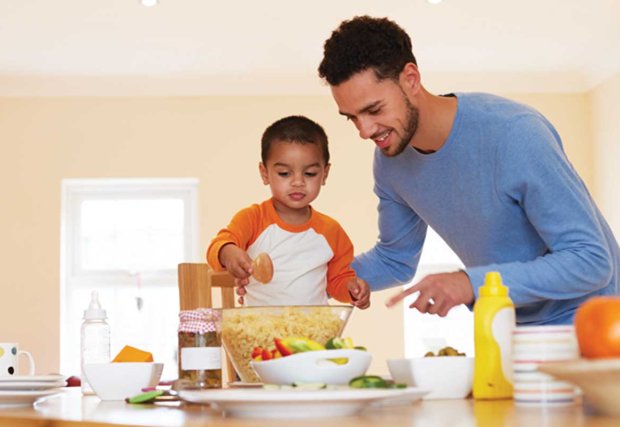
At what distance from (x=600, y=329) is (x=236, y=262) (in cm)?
110

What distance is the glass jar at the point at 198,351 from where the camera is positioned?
4.72 ft

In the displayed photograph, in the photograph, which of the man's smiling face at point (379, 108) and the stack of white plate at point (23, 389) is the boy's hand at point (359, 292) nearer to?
the man's smiling face at point (379, 108)

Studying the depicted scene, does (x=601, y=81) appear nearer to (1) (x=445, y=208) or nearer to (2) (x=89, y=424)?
(1) (x=445, y=208)

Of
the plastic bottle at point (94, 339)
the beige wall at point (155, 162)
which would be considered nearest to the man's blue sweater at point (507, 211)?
the plastic bottle at point (94, 339)

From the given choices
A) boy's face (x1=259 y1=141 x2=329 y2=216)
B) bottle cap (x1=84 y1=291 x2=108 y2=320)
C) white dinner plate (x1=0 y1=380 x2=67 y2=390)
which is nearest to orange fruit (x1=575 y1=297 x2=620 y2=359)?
white dinner plate (x1=0 y1=380 x2=67 y2=390)

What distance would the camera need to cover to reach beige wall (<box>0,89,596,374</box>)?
6387 mm

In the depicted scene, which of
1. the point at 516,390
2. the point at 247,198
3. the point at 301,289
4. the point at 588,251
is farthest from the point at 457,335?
the point at 516,390

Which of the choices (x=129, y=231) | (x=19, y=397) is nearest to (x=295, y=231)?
(x=19, y=397)

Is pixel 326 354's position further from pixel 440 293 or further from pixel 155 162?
pixel 155 162

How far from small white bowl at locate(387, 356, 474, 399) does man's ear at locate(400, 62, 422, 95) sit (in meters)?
0.87

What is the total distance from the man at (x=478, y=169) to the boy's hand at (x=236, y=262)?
350mm

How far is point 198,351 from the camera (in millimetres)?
1447

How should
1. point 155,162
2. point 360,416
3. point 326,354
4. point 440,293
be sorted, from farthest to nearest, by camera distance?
point 155,162 → point 440,293 → point 326,354 → point 360,416

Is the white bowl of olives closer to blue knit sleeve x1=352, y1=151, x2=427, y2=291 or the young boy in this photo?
the young boy
